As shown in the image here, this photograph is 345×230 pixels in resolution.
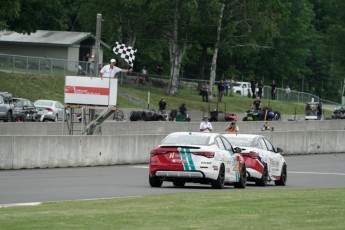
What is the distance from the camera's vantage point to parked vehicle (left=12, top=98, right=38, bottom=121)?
4828cm

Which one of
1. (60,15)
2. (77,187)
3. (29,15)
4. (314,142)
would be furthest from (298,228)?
(60,15)

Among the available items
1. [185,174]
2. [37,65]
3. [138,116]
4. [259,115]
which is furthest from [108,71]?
[37,65]

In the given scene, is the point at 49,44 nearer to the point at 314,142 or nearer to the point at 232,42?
the point at 232,42

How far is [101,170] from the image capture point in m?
30.2

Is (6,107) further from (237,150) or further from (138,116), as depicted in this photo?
(237,150)

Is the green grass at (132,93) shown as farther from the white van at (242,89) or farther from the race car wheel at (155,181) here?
the race car wheel at (155,181)

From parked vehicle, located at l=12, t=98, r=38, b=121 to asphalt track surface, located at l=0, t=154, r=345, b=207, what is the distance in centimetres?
1605

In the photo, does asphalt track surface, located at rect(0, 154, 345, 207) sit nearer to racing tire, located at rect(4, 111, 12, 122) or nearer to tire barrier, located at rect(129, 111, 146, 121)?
racing tire, located at rect(4, 111, 12, 122)

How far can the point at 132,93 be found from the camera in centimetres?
7062

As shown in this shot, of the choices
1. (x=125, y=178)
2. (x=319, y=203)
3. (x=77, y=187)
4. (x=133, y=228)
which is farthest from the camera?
(x=125, y=178)

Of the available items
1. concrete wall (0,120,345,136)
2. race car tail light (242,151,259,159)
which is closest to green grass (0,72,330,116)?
concrete wall (0,120,345,136)

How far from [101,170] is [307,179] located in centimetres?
583

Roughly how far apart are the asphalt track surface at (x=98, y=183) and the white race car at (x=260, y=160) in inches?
11.8

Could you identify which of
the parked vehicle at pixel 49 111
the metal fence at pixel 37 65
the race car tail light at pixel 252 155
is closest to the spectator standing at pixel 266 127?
the parked vehicle at pixel 49 111
